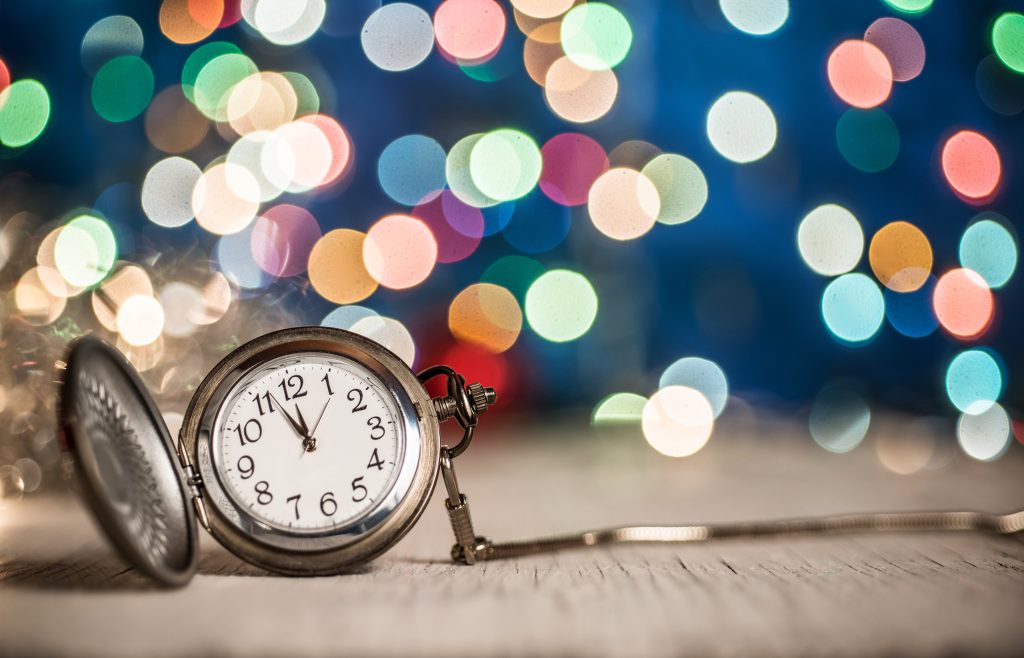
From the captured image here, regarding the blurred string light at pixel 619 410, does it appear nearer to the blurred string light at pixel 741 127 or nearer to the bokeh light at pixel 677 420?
the bokeh light at pixel 677 420

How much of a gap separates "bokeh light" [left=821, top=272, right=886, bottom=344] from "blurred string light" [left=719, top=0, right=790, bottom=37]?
85 centimetres

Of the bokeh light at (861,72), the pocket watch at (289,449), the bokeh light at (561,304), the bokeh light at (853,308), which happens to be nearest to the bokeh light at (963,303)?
the bokeh light at (853,308)

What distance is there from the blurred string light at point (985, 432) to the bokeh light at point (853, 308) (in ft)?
1.27

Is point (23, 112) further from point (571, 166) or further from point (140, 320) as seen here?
point (571, 166)

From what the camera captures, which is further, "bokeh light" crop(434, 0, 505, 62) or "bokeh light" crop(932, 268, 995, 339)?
"bokeh light" crop(434, 0, 505, 62)

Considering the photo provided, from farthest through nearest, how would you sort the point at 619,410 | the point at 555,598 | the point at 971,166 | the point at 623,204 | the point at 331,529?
the point at 619,410, the point at 623,204, the point at 971,166, the point at 331,529, the point at 555,598

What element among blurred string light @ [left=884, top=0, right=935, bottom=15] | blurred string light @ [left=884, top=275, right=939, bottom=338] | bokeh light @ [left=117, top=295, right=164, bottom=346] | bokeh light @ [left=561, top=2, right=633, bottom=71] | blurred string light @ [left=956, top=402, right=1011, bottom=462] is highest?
bokeh light @ [left=561, top=2, right=633, bottom=71]

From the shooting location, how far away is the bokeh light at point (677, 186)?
234 cm

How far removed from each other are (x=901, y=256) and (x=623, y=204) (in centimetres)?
91

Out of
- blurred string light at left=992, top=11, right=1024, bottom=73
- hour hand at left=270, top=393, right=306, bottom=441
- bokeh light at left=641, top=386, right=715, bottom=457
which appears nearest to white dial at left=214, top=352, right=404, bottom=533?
hour hand at left=270, top=393, right=306, bottom=441

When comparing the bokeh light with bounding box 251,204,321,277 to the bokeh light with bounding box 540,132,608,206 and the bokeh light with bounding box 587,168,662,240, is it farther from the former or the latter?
the bokeh light with bounding box 587,168,662,240

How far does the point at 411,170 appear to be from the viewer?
2324 millimetres

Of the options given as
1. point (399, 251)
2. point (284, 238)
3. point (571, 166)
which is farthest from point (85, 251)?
point (571, 166)

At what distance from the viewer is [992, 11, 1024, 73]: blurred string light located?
1.85 meters
